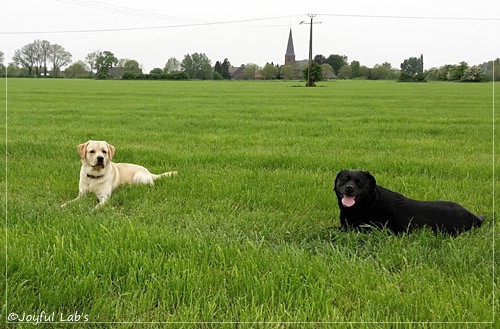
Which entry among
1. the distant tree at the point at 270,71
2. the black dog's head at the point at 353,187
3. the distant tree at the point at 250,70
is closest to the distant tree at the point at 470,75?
the distant tree at the point at 270,71

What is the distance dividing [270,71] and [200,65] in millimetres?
13898

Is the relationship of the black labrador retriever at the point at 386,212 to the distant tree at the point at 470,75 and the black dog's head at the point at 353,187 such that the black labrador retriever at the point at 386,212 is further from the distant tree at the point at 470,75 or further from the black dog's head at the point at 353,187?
the distant tree at the point at 470,75

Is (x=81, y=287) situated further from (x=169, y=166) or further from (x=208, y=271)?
(x=169, y=166)

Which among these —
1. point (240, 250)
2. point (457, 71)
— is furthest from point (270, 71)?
point (240, 250)

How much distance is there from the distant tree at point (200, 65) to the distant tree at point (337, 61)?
23.1 metres

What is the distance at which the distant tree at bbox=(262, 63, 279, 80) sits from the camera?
208 feet

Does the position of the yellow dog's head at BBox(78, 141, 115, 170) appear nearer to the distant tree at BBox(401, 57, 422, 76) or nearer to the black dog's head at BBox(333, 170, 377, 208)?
the black dog's head at BBox(333, 170, 377, 208)

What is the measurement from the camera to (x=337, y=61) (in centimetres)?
5144

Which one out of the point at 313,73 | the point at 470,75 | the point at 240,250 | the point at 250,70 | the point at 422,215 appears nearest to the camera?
the point at 240,250

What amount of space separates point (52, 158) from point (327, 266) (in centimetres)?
628

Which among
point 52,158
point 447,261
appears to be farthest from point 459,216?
point 52,158

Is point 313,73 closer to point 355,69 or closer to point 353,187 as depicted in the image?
point 355,69

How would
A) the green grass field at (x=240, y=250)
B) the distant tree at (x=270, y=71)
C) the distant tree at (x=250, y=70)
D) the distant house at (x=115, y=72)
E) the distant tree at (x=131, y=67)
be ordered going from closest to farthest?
1. the green grass field at (x=240, y=250)
2. the distant tree at (x=270, y=71)
3. the distant tree at (x=250, y=70)
4. the distant house at (x=115, y=72)
5. the distant tree at (x=131, y=67)

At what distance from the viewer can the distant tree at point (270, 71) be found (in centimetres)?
6329
